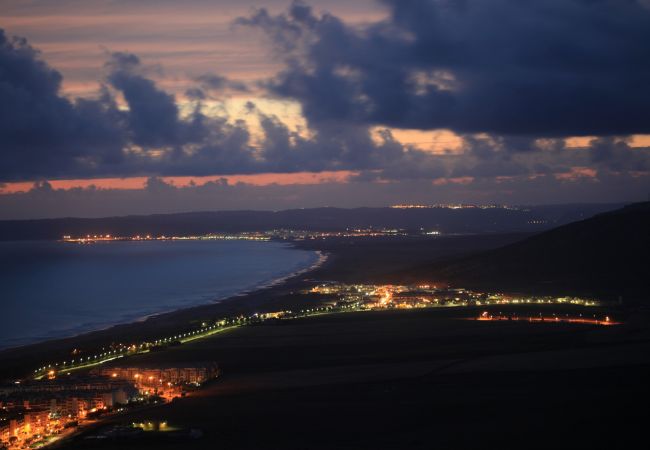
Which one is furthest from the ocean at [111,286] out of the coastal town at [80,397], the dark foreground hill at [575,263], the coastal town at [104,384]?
the dark foreground hill at [575,263]

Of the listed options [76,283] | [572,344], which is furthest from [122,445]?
[76,283]

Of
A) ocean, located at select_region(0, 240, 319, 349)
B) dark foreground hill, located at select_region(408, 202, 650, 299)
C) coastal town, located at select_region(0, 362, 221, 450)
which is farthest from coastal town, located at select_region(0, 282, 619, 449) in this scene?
dark foreground hill, located at select_region(408, 202, 650, 299)

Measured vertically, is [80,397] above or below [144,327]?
above

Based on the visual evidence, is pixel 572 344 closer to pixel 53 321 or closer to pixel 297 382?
pixel 297 382

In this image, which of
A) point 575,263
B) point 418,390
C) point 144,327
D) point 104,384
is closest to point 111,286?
point 144,327

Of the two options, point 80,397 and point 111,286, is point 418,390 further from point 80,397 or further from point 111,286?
point 111,286
